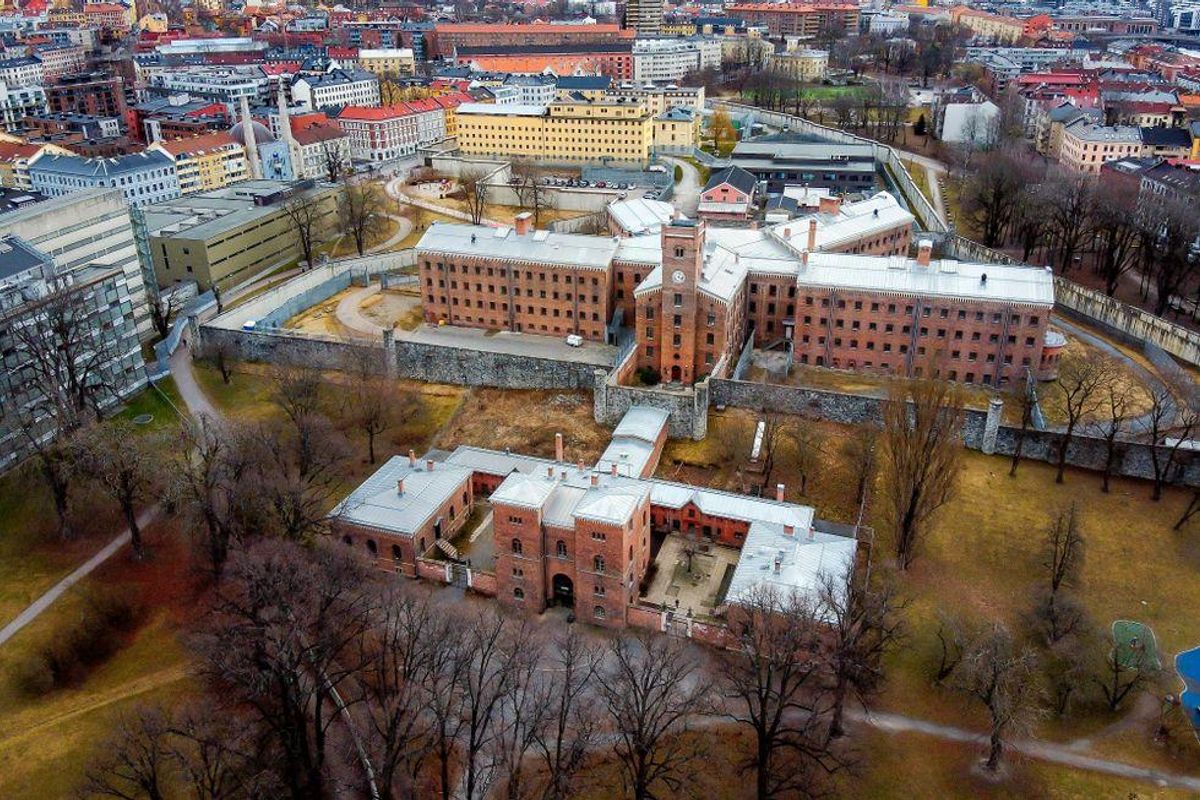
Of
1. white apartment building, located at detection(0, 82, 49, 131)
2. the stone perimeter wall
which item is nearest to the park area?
the stone perimeter wall

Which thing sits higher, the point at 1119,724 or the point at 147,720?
the point at 147,720

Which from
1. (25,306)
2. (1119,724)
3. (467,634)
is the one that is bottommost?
(1119,724)

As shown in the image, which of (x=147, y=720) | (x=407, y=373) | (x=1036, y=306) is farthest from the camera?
(x=407, y=373)

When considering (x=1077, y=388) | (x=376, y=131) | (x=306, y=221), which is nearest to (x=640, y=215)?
(x=306, y=221)

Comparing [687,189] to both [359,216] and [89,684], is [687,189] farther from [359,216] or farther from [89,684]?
[89,684]

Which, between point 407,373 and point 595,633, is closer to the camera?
point 595,633

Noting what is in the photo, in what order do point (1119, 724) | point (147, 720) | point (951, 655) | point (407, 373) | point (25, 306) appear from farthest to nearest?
point (407, 373) → point (25, 306) → point (951, 655) → point (1119, 724) → point (147, 720)

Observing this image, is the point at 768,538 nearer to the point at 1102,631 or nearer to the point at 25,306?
the point at 1102,631

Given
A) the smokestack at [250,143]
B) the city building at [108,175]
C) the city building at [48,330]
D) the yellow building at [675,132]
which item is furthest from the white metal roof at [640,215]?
the smokestack at [250,143]

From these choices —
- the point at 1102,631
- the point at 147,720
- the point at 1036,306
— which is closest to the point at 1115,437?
the point at 1036,306
